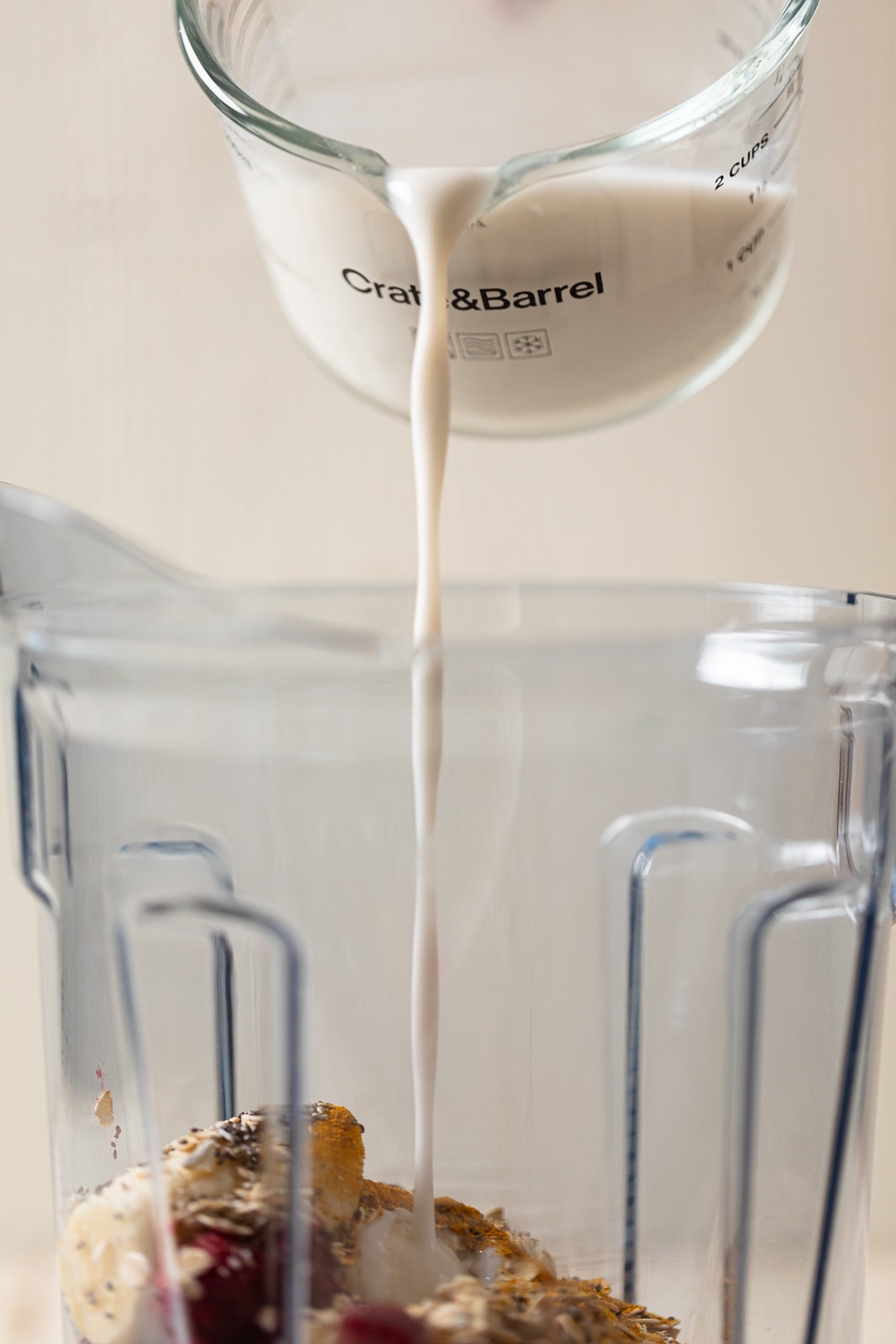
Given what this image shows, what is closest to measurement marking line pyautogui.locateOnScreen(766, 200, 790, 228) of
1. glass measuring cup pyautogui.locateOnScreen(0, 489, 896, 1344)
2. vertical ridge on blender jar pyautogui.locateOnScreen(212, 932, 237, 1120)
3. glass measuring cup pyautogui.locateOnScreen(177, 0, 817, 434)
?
glass measuring cup pyautogui.locateOnScreen(177, 0, 817, 434)

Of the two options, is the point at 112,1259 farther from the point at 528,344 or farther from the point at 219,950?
the point at 528,344

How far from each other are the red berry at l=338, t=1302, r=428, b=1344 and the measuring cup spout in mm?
178

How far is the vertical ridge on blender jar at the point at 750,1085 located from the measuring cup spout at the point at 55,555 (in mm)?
181

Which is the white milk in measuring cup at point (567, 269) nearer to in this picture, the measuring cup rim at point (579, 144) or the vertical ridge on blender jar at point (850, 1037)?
the measuring cup rim at point (579, 144)

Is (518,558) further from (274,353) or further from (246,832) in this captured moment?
(246,832)

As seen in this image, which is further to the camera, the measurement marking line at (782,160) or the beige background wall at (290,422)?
the beige background wall at (290,422)

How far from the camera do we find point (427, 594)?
380mm

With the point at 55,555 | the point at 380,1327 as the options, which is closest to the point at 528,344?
the point at 55,555

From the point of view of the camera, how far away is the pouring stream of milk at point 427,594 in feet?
0.96

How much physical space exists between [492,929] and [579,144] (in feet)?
0.67

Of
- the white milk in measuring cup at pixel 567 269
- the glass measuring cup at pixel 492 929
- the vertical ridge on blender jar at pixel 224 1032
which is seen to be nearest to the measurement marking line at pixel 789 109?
the white milk in measuring cup at pixel 567 269

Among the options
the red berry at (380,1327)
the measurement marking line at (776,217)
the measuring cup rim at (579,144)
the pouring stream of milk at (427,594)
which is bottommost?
the red berry at (380,1327)

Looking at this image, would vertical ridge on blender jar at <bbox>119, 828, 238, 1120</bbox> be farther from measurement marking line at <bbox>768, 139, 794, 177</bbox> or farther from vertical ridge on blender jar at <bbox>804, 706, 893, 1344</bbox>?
measurement marking line at <bbox>768, 139, 794, 177</bbox>

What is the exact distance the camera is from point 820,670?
0.30 meters
